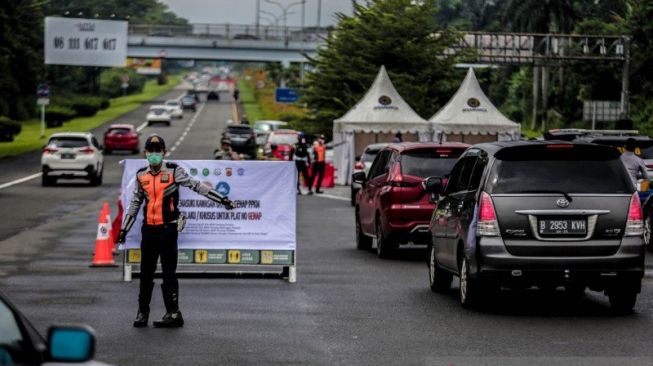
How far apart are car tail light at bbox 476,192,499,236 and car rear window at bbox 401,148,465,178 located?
718cm

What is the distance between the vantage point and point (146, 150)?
1375 cm

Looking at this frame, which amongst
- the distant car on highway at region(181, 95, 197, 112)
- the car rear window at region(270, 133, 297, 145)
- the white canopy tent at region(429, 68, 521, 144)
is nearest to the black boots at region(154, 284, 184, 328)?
the white canopy tent at region(429, 68, 521, 144)

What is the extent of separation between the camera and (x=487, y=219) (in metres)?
14.9

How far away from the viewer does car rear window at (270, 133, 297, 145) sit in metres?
64.7

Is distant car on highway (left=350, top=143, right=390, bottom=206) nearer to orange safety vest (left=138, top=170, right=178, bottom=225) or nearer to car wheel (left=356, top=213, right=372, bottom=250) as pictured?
car wheel (left=356, top=213, right=372, bottom=250)

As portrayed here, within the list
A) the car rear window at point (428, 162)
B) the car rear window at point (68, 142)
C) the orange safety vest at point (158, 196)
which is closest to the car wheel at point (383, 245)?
the car rear window at point (428, 162)

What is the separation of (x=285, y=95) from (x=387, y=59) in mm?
43620

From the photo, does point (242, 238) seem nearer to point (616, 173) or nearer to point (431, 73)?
point (616, 173)

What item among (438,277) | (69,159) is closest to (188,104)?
(69,159)

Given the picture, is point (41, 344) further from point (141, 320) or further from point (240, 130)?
point (240, 130)

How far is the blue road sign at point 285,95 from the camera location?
118m

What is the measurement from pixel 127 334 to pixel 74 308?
2.17 m

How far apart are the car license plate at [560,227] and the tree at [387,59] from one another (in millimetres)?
57390

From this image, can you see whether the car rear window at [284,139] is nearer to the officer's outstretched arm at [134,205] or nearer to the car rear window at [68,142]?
the car rear window at [68,142]
